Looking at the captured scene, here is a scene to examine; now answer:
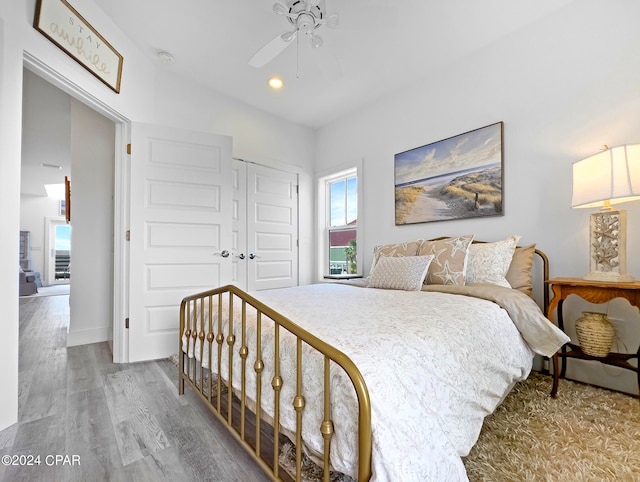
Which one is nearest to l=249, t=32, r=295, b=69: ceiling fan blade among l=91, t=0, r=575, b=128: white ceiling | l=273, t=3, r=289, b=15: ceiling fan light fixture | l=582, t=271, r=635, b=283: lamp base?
l=273, t=3, r=289, b=15: ceiling fan light fixture

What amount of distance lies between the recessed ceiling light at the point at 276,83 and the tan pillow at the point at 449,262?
2.32 metres

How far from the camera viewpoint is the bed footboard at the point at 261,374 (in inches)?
33.3

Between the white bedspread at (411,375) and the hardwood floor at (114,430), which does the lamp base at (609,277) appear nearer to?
the white bedspread at (411,375)

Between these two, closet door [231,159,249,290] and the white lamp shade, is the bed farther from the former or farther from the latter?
closet door [231,159,249,290]

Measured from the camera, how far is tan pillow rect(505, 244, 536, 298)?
2229 mm

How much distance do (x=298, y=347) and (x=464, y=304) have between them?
1.09 metres

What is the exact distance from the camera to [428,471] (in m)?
0.85

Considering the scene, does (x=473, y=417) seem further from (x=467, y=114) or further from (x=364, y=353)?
(x=467, y=114)

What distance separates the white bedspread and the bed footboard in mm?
27

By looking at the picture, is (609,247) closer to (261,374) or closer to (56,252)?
(261,374)

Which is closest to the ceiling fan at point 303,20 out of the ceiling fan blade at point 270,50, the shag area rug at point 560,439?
the ceiling fan blade at point 270,50

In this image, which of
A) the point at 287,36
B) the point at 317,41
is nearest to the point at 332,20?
the point at 317,41

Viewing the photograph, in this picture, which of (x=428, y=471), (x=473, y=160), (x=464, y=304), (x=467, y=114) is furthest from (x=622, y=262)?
(x=428, y=471)

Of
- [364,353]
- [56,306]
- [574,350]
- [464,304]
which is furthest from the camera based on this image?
[56,306]
